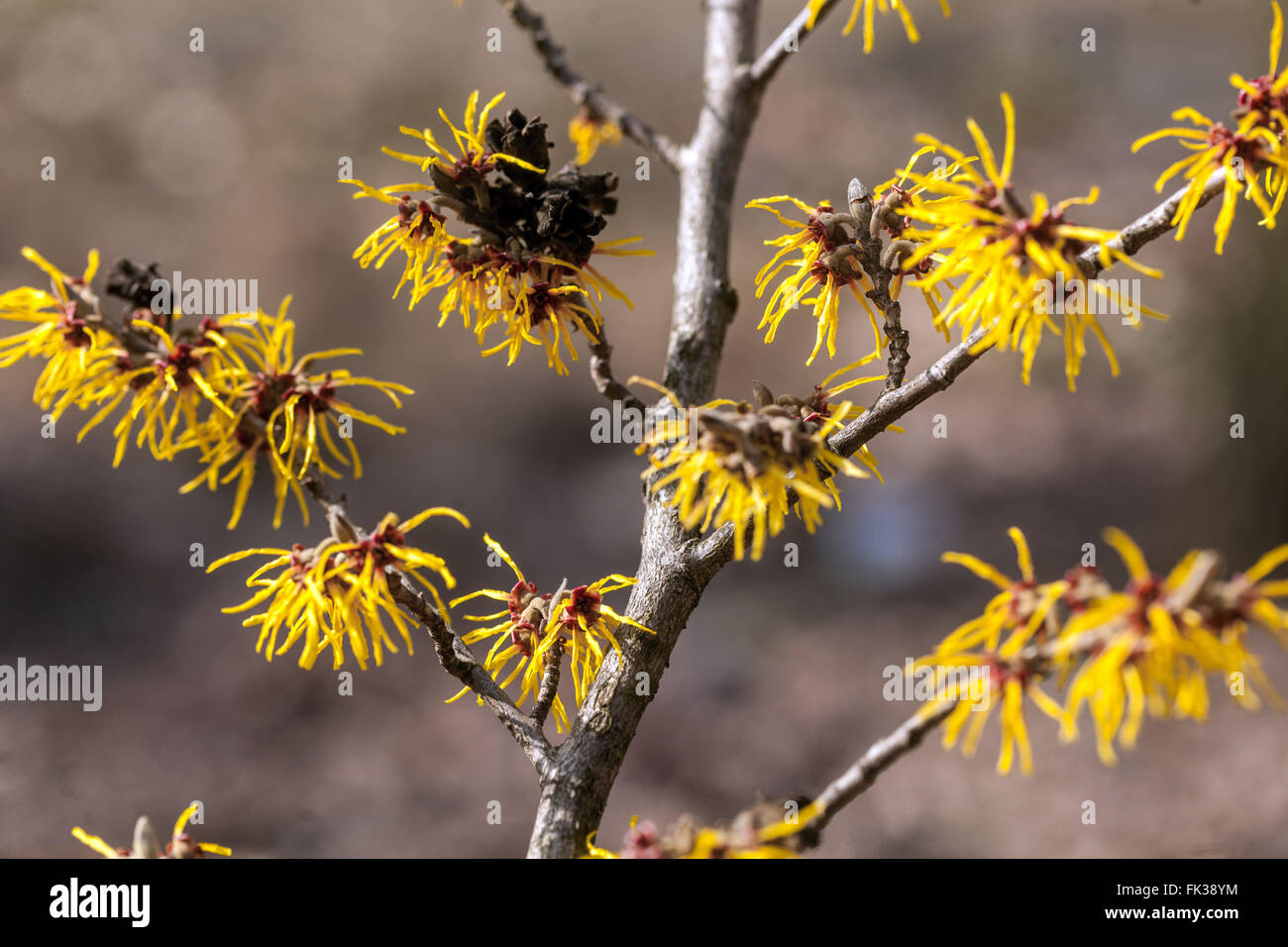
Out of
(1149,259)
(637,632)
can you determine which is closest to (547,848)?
(637,632)

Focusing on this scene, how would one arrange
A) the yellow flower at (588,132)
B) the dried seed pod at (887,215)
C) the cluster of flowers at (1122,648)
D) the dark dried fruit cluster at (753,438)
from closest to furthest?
the cluster of flowers at (1122,648) → the dark dried fruit cluster at (753,438) → the dried seed pod at (887,215) → the yellow flower at (588,132)

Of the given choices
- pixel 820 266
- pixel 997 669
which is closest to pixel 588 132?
pixel 820 266

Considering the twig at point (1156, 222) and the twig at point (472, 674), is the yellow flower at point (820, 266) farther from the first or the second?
the twig at point (472, 674)

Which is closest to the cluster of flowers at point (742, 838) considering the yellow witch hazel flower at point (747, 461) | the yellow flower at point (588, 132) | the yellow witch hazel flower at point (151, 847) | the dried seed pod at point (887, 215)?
the yellow witch hazel flower at point (747, 461)

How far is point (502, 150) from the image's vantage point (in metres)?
0.62

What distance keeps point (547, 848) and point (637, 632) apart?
0.14 m

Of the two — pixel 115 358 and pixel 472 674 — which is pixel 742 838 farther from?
pixel 115 358

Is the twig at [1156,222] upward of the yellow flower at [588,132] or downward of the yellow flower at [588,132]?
downward

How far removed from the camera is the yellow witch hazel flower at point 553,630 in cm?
62

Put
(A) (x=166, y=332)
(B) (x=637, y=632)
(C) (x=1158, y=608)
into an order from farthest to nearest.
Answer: (B) (x=637, y=632)
(A) (x=166, y=332)
(C) (x=1158, y=608)

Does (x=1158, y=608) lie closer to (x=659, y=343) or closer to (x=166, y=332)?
(x=166, y=332)

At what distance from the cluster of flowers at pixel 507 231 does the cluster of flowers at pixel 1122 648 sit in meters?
0.33

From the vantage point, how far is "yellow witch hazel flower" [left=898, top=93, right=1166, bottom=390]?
45 centimetres

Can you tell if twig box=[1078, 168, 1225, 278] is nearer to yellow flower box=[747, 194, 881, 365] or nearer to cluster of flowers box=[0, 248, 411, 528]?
yellow flower box=[747, 194, 881, 365]
